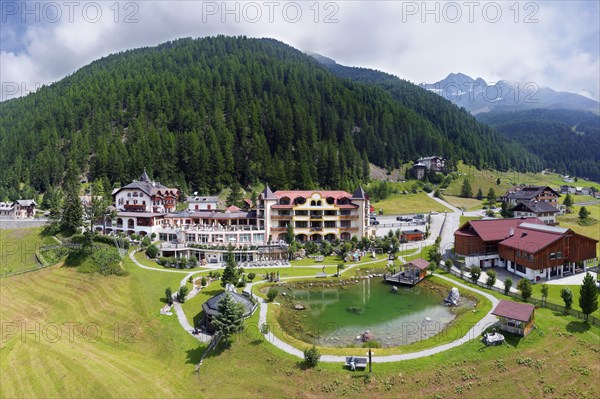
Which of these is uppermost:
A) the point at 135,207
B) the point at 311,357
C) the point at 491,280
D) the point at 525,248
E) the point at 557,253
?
the point at 135,207

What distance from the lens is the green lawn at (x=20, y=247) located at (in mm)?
52406

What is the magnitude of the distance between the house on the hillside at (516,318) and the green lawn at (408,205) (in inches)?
2269

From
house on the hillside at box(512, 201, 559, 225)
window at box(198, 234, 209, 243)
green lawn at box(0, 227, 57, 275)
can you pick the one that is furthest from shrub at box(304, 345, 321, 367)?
house on the hillside at box(512, 201, 559, 225)

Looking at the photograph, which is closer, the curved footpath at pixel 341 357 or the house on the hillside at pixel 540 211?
the curved footpath at pixel 341 357

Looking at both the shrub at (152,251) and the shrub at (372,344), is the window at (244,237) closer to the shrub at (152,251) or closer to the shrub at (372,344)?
the shrub at (152,251)

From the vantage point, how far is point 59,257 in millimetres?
52125

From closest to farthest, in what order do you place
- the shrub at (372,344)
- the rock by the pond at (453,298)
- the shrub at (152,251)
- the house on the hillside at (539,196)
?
the shrub at (372,344) < the rock by the pond at (453,298) < the shrub at (152,251) < the house on the hillside at (539,196)

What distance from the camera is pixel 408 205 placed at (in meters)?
96.8

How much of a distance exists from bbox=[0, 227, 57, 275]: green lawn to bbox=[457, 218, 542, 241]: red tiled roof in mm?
64186

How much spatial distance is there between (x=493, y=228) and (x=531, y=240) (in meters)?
7.48

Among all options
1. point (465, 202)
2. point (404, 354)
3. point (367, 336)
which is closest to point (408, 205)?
point (465, 202)

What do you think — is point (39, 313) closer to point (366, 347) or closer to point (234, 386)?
point (234, 386)

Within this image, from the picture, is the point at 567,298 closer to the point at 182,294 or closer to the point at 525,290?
the point at 525,290

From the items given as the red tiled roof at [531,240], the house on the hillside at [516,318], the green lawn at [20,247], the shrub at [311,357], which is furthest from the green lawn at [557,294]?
the green lawn at [20,247]
